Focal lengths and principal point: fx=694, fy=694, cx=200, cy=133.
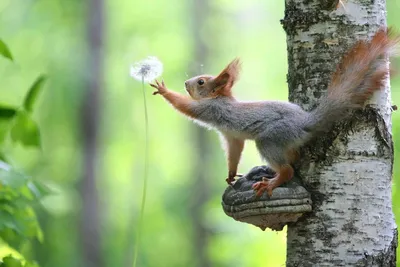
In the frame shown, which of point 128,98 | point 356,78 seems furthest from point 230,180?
point 128,98

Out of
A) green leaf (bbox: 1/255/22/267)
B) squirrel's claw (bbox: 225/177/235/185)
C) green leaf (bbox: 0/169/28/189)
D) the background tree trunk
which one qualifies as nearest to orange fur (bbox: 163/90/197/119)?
squirrel's claw (bbox: 225/177/235/185)

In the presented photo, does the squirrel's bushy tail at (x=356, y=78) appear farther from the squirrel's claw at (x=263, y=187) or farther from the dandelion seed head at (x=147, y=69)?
the dandelion seed head at (x=147, y=69)

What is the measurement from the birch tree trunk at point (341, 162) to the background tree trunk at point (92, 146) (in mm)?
8324

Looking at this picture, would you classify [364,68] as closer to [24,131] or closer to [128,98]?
[24,131]

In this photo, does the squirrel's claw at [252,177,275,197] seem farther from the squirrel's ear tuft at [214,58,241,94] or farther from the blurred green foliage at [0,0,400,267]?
the blurred green foliage at [0,0,400,267]

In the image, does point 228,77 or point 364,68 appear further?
point 228,77

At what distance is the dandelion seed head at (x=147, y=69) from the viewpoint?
2.68 metres

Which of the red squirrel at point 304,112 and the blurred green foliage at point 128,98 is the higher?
the blurred green foliage at point 128,98

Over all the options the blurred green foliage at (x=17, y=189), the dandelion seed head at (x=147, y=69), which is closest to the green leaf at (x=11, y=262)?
the blurred green foliage at (x=17, y=189)

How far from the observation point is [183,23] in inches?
685

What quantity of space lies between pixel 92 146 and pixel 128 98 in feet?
19.0

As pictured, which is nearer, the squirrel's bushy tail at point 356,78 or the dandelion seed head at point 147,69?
the squirrel's bushy tail at point 356,78

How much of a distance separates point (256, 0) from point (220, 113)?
16377 millimetres

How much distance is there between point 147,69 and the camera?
2727 millimetres
